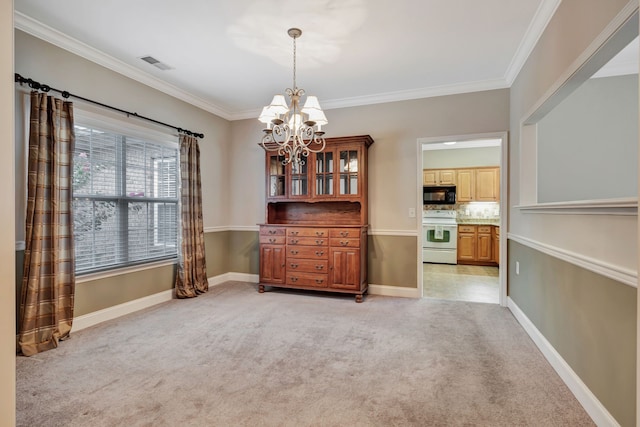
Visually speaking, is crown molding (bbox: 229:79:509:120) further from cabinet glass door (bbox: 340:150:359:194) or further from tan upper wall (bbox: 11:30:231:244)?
tan upper wall (bbox: 11:30:231:244)

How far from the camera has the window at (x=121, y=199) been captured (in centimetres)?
315

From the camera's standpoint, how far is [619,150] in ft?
10.9

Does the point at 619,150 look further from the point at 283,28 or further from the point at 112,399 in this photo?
the point at 112,399

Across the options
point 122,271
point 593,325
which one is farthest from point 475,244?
point 122,271

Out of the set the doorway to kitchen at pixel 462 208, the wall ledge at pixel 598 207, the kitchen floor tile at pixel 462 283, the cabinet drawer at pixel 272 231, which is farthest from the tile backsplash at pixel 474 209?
the wall ledge at pixel 598 207

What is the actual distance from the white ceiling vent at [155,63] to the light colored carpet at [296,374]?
108 inches

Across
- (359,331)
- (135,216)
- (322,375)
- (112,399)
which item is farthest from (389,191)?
(112,399)

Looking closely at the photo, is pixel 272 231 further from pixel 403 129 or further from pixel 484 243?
pixel 484 243

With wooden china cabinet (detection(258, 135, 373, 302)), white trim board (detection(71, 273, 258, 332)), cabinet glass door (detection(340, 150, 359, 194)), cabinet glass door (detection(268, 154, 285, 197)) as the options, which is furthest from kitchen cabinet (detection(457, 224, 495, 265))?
white trim board (detection(71, 273, 258, 332))

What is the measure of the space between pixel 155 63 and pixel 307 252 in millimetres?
2796

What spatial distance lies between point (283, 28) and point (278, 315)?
9.31 ft

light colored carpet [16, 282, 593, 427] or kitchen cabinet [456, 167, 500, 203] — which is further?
kitchen cabinet [456, 167, 500, 203]

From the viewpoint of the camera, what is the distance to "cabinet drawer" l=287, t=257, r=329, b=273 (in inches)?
166
